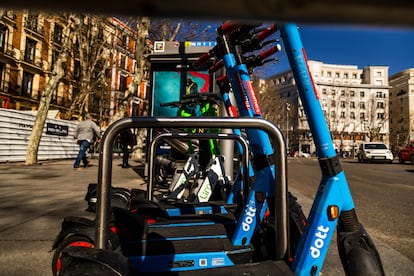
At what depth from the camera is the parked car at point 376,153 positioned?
2038cm

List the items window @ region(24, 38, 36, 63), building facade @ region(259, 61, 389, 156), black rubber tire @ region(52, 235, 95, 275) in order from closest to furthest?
black rubber tire @ region(52, 235, 95, 275) → window @ region(24, 38, 36, 63) → building facade @ region(259, 61, 389, 156)

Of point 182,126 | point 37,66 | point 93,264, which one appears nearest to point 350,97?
point 37,66

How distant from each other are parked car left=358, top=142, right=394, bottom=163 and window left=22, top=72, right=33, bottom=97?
30.2 m

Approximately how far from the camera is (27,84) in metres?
27.6

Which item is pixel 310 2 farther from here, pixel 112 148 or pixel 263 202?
pixel 263 202

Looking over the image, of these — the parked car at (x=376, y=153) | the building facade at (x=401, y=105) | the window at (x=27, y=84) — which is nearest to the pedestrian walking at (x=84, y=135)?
the parked car at (x=376, y=153)

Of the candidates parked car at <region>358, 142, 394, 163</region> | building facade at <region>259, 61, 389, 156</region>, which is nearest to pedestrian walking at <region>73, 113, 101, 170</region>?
parked car at <region>358, 142, 394, 163</region>

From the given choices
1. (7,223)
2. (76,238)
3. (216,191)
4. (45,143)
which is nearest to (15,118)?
(45,143)

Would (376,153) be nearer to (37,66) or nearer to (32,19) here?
(32,19)

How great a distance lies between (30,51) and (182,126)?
108 feet

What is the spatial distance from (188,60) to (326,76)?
87.8 metres

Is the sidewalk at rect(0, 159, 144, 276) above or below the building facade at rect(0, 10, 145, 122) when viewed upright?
below

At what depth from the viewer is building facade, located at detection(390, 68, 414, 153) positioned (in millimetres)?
68562

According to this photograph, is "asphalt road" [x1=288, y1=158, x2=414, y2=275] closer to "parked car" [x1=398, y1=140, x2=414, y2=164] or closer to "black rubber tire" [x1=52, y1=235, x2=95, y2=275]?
"black rubber tire" [x1=52, y1=235, x2=95, y2=275]
